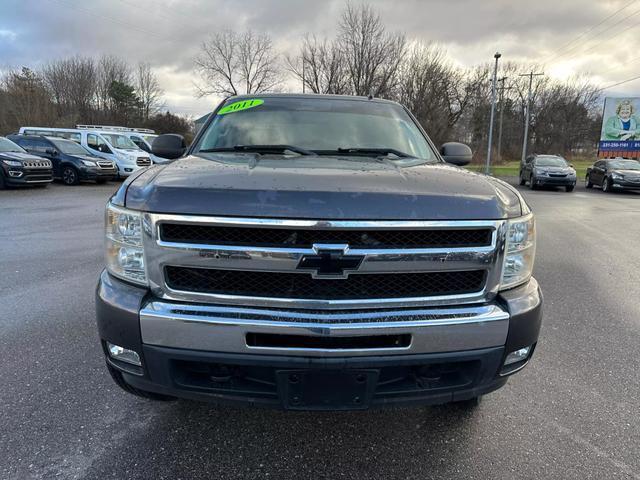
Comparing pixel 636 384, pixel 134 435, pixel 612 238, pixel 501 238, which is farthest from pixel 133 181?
pixel 612 238

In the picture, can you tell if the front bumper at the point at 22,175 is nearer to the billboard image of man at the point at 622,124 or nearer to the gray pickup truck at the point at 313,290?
the gray pickup truck at the point at 313,290

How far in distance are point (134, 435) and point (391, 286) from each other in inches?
66.6

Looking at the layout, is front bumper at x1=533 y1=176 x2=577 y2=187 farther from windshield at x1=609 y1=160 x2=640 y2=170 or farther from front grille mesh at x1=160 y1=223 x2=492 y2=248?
front grille mesh at x1=160 y1=223 x2=492 y2=248

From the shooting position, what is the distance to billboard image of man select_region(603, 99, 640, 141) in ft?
101

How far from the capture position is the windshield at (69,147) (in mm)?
17094

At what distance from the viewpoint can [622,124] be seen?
102ft

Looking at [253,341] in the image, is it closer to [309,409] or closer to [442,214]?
[309,409]

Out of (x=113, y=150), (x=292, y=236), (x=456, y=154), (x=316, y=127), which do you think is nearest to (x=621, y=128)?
(x=113, y=150)

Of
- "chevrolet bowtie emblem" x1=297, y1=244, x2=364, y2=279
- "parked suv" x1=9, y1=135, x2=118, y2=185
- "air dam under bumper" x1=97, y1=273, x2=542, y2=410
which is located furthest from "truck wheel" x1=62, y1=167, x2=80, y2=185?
"chevrolet bowtie emblem" x1=297, y1=244, x2=364, y2=279

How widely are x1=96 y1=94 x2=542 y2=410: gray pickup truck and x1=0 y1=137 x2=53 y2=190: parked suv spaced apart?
15.4 metres

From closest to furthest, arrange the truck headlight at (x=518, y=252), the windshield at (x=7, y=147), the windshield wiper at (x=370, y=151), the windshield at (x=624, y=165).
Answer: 1. the truck headlight at (x=518, y=252)
2. the windshield wiper at (x=370, y=151)
3. the windshield at (x=7, y=147)
4. the windshield at (x=624, y=165)

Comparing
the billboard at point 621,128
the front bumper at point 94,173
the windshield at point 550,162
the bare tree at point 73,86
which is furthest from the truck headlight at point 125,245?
the bare tree at point 73,86

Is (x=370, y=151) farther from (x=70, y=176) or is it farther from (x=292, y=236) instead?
(x=70, y=176)

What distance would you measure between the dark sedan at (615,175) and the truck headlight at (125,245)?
22.5 meters
